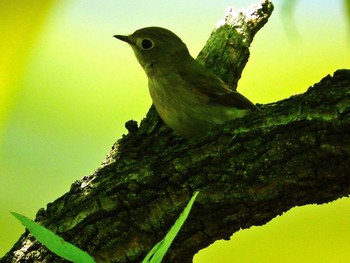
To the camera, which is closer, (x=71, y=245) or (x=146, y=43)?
(x=71, y=245)

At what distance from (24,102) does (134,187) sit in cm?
164

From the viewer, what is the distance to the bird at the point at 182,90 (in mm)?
2146

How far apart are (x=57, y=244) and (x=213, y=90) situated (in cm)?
139

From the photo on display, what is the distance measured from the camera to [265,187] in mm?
1604

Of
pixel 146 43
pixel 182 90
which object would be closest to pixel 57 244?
pixel 182 90

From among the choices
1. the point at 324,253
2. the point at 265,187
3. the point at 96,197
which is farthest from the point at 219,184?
the point at 324,253

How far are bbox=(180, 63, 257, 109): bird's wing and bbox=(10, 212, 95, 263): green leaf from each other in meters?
1.31

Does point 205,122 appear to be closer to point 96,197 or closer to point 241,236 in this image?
point 96,197

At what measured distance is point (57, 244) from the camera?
0.91 metres

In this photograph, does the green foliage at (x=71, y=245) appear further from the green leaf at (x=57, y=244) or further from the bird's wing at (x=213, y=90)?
the bird's wing at (x=213, y=90)

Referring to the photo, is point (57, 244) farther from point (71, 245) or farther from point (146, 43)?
point (146, 43)

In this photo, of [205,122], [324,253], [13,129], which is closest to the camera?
[205,122]

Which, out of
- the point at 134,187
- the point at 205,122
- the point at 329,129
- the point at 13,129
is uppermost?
the point at 13,129

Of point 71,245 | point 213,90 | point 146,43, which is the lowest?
point 71,245
